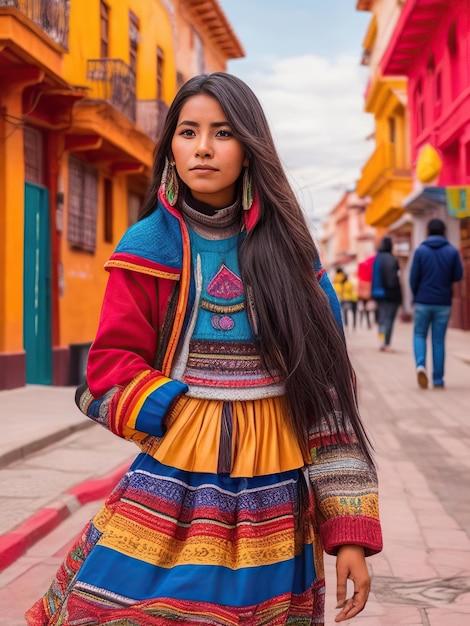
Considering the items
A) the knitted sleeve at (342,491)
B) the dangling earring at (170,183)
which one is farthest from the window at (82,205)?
the knitted sleeve at (342,491)

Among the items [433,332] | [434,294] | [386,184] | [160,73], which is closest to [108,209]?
[160,73]

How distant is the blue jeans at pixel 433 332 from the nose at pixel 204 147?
960 centimetres

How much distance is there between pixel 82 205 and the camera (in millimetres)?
15398

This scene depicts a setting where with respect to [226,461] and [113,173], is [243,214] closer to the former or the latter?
[226,461]

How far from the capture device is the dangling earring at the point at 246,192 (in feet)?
7.43

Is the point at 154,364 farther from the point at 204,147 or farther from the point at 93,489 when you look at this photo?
the point at 93,489

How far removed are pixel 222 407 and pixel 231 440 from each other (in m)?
0.08

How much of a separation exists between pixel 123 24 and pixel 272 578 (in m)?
17.1

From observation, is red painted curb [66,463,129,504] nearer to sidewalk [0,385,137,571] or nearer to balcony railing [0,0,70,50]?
sidewalk [0,385,137,571]

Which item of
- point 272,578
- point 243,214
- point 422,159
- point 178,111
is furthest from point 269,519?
point 422,159

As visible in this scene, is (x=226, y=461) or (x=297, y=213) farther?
(x=297, y=213)

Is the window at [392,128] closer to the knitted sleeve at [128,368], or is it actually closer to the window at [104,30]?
the window at [104,30]

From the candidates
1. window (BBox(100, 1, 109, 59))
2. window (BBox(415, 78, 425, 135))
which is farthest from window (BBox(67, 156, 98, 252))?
window (BBox(415, 78, 425, 135))

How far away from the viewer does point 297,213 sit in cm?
231
